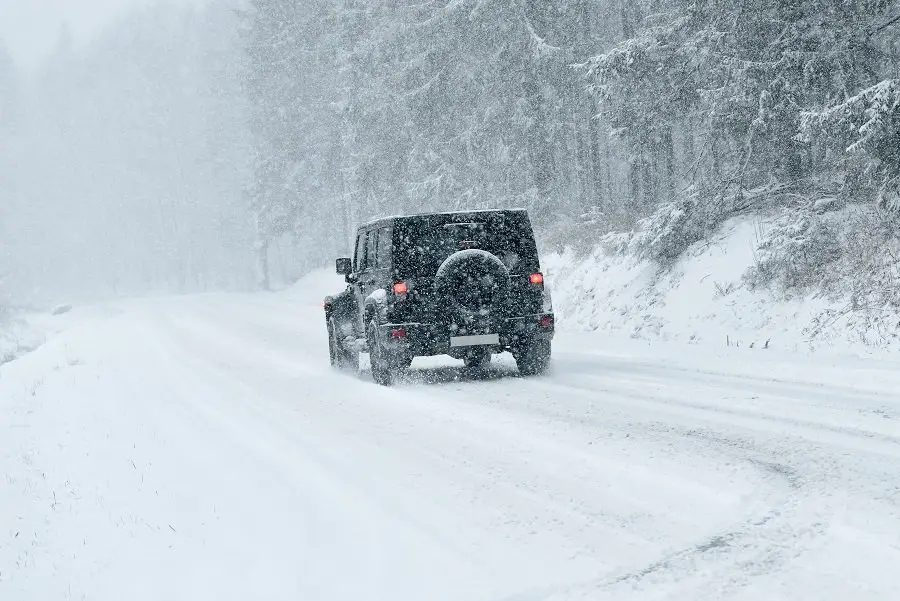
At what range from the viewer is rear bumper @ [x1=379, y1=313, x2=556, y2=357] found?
10383 mm

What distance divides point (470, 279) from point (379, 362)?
172cm

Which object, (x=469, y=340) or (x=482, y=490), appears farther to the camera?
(x=469, y=340)

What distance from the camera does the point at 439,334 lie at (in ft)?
34.2

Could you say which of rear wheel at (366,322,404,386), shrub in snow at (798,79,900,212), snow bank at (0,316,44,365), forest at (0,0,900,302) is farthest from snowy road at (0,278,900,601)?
snow bank at (0,316,44,365)

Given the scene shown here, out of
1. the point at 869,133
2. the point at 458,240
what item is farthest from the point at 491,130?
the point at 869,133

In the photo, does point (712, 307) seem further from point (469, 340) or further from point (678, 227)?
point (469, 340)

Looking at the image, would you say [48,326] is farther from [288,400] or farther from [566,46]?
[288,400]

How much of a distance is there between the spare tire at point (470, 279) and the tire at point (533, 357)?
2.64 feet

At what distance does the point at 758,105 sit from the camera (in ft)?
44.1

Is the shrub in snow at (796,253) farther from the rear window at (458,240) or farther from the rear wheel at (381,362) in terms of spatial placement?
the rear wheel at (381,362)

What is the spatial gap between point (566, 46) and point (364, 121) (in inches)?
528

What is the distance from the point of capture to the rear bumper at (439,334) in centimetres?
1038

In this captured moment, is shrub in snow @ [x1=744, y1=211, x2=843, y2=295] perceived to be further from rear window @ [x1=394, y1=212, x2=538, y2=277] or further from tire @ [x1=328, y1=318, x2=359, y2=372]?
tire @ [x1=328, y1=318, x2=359, y2=372]

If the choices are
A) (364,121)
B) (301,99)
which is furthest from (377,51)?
(301,99)
